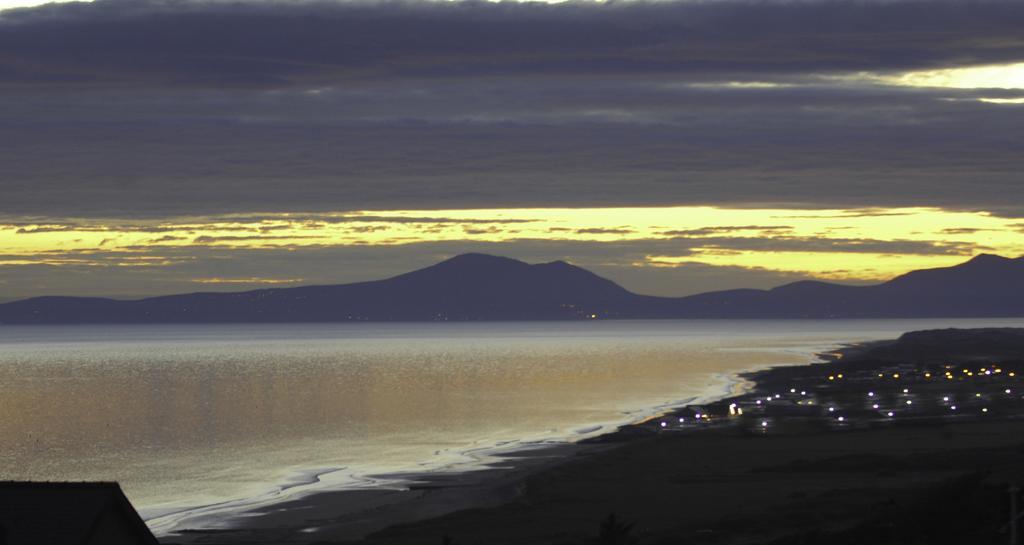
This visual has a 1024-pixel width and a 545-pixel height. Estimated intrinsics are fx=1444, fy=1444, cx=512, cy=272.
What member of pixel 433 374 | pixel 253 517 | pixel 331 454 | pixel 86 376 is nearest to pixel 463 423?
pixel 331 454

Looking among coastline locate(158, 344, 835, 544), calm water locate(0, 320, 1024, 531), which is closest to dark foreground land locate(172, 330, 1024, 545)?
coastline locate(158, 344, 835, 544)

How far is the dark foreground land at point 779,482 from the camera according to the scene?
3822 centimetres

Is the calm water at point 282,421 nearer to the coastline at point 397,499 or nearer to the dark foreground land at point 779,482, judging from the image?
the coastline at point 397,499

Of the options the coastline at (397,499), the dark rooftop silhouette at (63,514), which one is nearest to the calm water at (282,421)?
the coastline at (397,499)

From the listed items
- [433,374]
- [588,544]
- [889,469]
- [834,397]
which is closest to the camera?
[588,544]

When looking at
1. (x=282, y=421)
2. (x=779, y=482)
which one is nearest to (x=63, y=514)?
(x=779, y=482)

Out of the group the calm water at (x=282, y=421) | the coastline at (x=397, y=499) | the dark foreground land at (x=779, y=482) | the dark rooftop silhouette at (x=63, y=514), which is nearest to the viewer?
the dark rooftop silhouette at (x=63, y=514)

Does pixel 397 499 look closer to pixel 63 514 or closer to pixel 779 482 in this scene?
pixel 779 482

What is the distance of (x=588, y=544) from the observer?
39000 mm

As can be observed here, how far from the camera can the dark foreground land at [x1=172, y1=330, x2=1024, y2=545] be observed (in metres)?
38.2

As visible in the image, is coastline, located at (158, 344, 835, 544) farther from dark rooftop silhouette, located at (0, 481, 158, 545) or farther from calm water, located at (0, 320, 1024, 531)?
dark rooftop silhouette, located at (0, 481, 158, 545)

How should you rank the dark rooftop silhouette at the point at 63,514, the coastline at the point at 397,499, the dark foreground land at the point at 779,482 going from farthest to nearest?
the coastline at the point at 397,499 → the dark foreground land at the point at 779,482 → the dark rooftop silhouette at the point at 63,514

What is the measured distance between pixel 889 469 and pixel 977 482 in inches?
797

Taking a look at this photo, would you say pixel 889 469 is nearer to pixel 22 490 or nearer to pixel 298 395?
pixel 22 490
